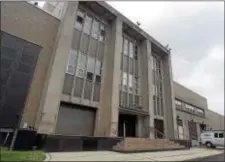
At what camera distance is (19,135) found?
8758mm

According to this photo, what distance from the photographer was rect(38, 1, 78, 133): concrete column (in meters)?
11.2

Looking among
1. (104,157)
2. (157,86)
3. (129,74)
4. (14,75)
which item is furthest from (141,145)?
(157,86)

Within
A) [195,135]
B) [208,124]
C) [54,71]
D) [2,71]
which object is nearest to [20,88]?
[2,71]

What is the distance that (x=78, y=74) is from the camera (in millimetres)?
14164

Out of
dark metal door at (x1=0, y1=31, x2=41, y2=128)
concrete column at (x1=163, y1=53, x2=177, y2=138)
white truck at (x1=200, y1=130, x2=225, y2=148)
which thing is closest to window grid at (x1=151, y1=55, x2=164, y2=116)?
concrete column at (x1=163, y1=53, x2=177, y2=138)

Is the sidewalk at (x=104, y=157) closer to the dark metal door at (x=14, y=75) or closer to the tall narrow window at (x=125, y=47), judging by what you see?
the dark metal door at (x=14, y=75)

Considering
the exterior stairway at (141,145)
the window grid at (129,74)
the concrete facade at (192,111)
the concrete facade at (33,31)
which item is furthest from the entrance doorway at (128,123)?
the concrete facade at (192,111)

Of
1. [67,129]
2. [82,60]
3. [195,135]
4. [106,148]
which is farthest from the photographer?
[195,135]

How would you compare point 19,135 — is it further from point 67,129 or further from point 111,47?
point 111,47

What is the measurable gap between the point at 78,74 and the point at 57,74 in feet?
6.89

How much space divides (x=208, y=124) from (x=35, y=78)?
102ft

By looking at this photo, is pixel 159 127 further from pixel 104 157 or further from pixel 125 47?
pixel 104 157

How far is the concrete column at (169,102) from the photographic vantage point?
66.2 ft

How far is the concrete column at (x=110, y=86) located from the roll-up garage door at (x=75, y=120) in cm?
63
